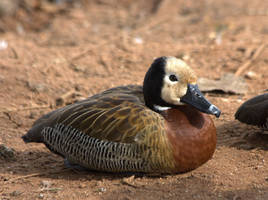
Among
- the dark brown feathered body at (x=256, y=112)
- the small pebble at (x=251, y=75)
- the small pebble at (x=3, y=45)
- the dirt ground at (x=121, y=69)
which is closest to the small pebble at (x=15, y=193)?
the dirt ground at (x=121, y=69)

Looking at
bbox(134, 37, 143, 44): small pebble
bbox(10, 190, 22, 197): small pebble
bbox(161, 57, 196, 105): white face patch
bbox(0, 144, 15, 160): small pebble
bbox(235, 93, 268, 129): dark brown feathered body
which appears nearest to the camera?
bbox(10, 190, 22, 197): small pebble

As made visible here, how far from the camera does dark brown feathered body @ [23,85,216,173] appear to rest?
4641 mm

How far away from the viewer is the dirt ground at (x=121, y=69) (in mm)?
4645

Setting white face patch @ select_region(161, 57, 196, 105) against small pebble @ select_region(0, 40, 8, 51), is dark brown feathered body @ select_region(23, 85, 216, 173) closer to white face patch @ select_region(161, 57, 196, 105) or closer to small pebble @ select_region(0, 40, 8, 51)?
white face patch @ select_region(161, 57, 196, 105)

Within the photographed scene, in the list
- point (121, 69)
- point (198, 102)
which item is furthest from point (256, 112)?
point (121, 69)

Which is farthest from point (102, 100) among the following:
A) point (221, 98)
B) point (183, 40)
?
point (183, 40)

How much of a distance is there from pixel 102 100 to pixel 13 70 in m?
3.50

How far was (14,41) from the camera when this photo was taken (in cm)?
1024

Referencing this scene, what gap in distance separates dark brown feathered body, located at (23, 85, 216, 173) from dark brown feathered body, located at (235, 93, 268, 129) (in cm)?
75

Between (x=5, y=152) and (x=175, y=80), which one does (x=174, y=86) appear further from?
(x=5, y=152)

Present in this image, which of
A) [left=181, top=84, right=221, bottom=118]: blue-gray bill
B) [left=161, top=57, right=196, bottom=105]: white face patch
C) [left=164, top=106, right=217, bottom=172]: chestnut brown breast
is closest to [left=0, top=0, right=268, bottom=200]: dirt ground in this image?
[left=164, top=106, right=217, bottom=172]: chestnut brown breast

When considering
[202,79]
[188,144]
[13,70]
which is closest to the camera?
[188,144]

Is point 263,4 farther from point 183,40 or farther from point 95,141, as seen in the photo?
point 95,141

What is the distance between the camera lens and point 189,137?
15.3ft
